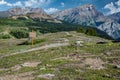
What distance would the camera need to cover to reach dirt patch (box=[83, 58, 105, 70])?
28531 millimetres

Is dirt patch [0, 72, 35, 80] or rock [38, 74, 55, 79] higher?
rock [38, 74, 55, 79]

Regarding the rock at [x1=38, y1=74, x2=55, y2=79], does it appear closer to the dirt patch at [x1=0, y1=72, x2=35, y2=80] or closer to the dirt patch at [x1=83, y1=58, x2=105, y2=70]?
the dirt patch at [x1=0, y1=72, x2=35, y2=80]

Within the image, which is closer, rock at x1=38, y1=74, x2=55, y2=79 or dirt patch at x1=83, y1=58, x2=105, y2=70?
rock at x1=38, y1=74, x2=55, y2=79

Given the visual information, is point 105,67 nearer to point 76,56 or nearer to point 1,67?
point 76,56

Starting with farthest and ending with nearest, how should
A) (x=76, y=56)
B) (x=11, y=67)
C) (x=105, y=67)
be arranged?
1. (x=76, y=56)
2. (x=11, y=67)
3. (x=105, y=67)

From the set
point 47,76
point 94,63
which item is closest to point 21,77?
point 47,76

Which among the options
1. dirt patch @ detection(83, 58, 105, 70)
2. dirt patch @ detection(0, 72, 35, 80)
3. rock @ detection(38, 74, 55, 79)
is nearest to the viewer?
rock @ detection(38, 74, 55, 79)

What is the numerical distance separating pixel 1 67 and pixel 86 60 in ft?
34.9

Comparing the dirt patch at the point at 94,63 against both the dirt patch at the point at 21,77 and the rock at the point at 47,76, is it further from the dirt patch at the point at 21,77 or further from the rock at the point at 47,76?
the dirt patch at the point at 21,77

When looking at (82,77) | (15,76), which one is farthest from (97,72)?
(15,76)

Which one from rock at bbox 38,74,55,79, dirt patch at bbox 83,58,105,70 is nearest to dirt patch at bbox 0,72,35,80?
rock at bbox 38,74,55,79

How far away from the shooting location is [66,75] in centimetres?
2512

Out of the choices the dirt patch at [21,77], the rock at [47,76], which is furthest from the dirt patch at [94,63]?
the dirt patch at [21,77]

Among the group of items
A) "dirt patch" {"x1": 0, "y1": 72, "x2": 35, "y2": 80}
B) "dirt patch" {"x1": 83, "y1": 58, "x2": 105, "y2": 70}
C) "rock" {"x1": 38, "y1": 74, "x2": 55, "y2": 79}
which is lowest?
"dirt patch" {"x1": 0, "y1": 72, "x2": 35, "y2": 80}
